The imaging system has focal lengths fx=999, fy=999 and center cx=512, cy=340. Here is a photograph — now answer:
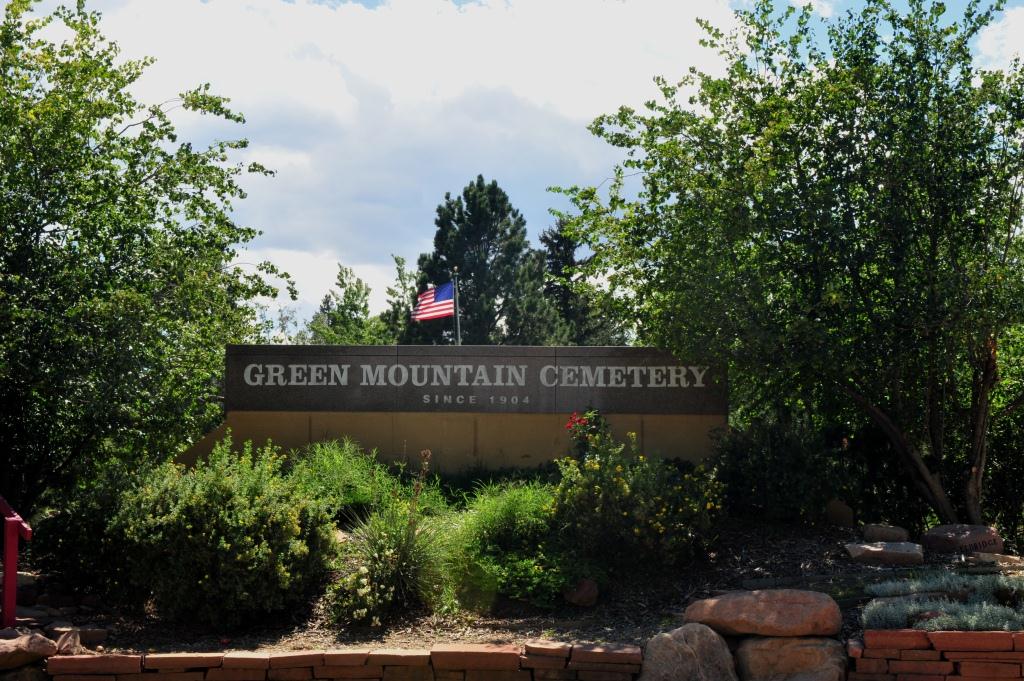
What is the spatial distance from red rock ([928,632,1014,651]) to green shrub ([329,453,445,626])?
3.66 meters

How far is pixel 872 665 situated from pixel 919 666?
304mm

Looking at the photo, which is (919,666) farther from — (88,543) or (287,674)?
(88,543)

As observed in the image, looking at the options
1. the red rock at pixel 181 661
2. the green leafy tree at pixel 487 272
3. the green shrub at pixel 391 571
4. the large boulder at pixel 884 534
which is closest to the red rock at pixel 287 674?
the red rock at pixel 181 661

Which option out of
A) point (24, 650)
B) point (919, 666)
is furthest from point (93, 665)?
point (919, 666)

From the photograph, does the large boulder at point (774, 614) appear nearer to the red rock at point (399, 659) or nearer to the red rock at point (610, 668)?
the red rock at point (610, 668)

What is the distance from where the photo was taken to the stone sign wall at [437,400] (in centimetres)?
1284

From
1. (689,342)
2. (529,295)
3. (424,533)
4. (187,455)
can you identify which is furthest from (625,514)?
(529,295)

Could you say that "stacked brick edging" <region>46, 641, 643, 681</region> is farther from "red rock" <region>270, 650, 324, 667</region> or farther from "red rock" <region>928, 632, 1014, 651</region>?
"red rock" <region>928, 632, 1014, 651</region>

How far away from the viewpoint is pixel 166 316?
963 cm

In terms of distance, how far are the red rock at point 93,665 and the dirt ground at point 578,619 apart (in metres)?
0.40

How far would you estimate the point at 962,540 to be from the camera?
29.5ft

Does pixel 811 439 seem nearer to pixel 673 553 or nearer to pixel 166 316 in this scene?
pixel 673 553

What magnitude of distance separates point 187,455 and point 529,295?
23.2 m

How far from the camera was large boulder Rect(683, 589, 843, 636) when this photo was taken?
6.87 m
